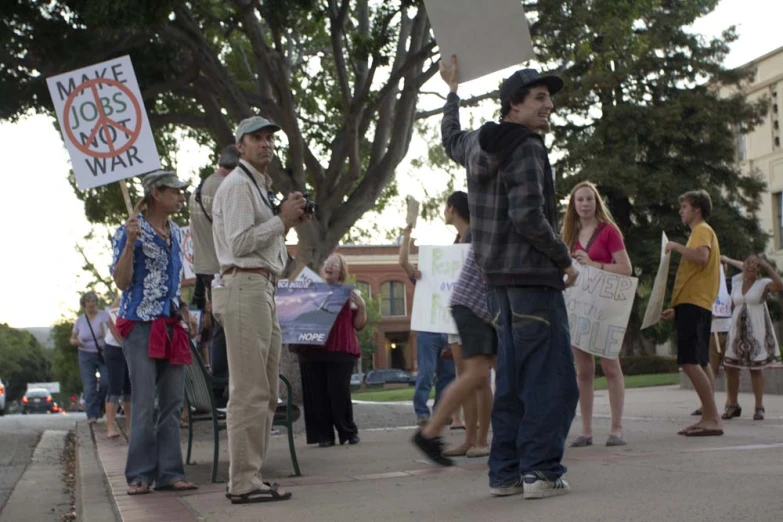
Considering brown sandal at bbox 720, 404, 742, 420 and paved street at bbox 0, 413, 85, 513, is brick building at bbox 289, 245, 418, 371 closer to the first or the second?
paved street at bbox 0, 413, 85, 513

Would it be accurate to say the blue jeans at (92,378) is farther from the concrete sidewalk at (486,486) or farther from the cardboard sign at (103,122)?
the cardboard sign at (103,122)

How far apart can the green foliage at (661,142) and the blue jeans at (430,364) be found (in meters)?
30.0

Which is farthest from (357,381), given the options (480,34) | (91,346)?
(480,34)

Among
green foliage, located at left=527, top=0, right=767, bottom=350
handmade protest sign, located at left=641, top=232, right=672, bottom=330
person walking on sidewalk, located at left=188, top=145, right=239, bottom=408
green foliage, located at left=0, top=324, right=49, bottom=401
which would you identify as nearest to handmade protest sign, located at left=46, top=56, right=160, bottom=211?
person walking on sidewalk, located at left=188, top=145, right=239, bottom=408

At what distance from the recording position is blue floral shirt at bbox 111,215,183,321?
23.1ft

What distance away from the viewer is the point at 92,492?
7.37m

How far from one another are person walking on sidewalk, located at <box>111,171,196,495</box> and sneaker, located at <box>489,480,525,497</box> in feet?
7.15

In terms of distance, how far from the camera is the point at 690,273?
9523 mm

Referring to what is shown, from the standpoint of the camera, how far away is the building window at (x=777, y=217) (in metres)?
53.5

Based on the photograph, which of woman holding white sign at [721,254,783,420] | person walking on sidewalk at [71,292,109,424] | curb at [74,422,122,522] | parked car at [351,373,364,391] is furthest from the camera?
parked car at [351,373,364,391]

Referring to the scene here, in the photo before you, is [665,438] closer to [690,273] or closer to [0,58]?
[690,273]

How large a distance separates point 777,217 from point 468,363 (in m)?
50.3

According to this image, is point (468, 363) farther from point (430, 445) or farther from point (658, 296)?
point (658, 296)

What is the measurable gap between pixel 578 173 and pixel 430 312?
32.6 m
